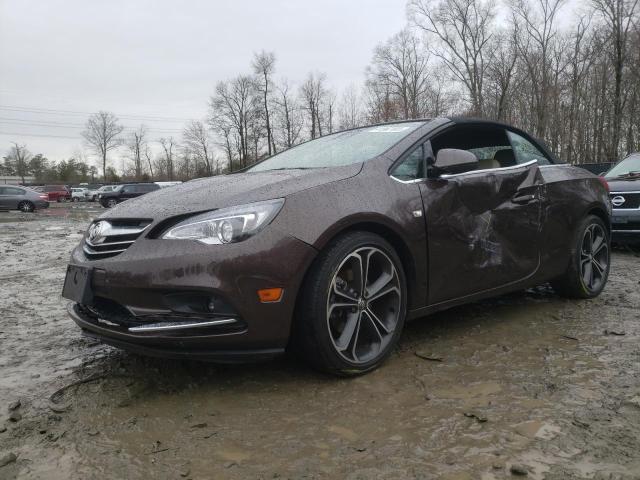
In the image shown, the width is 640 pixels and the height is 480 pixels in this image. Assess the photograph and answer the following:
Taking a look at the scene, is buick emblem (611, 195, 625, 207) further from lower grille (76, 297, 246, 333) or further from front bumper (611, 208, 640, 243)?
lower grille (76, 297, 246, 333)

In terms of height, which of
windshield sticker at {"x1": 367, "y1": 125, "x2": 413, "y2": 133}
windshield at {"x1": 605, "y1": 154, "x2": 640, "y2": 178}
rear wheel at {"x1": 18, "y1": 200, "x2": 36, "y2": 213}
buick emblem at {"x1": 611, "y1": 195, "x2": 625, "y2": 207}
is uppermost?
rear wheel at {"x1": 18, "y1": 200, "x2": 36, "y2": 213}

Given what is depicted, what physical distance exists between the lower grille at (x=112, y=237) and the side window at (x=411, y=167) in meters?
1.40

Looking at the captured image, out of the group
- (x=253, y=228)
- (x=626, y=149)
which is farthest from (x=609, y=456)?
(x=626, y=149)

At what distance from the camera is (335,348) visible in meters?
2.48

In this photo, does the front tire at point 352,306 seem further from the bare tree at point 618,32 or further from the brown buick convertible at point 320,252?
the bare tree at point 618,32

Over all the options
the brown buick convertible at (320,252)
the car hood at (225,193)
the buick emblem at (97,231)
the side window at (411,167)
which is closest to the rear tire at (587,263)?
the brown buick convertible at (320,252)

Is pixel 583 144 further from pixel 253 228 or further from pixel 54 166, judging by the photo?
pixel 54 166

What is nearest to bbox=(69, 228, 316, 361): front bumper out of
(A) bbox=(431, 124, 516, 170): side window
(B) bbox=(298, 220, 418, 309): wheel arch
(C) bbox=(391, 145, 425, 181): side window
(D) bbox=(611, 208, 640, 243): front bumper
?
(B) bbox=(298, 220, 418, 309): wheel arch

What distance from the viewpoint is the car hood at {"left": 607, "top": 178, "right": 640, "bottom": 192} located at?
6.78m

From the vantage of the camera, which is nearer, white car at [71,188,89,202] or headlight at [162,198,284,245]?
headlight at [162,198,284,245]

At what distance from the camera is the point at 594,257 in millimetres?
4316

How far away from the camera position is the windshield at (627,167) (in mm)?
7567

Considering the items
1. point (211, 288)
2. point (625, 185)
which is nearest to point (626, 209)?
point (625, 185)

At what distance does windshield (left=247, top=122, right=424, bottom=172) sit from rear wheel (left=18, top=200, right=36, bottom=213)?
27180mm
